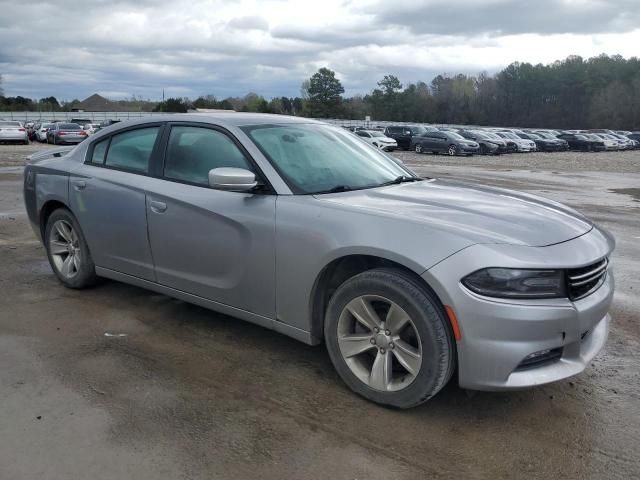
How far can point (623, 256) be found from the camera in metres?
7.05

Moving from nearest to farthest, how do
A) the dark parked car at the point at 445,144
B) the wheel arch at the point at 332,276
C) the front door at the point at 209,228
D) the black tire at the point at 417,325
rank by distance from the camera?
the black tire at the point at 417,325 → the wheel arch at the point at 332,276 → the front door at the point at 209,228 → the dark parked car at the point at 445,144

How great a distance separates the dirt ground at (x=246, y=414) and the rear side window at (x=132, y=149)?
3.92ft

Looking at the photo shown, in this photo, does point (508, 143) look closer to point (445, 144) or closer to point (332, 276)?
point (445, 144)

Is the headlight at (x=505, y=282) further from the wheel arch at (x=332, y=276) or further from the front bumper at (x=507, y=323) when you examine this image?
the wheel arch at (x=332, y=276)

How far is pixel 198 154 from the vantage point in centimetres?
424

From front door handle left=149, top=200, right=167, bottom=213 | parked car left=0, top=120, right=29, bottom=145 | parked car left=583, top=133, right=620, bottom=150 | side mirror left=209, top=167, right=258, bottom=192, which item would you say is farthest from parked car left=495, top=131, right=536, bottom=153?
side mirror left=209, top=167, right=258, bottom=192

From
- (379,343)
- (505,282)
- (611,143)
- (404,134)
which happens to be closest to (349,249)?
(379,343)

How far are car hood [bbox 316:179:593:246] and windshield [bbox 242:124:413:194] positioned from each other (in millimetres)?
181

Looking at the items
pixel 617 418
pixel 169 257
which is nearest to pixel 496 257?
pixel 617 418

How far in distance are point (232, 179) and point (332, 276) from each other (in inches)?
33.0

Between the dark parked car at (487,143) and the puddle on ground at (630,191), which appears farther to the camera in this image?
the dark parked car at (487,143)

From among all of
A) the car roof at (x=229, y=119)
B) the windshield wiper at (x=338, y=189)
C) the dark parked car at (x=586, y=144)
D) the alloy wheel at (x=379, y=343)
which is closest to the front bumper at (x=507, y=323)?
the alloy wheel at (x=379, y=343)

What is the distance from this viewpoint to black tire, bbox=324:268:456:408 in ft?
9.84

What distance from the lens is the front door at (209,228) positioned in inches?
146
